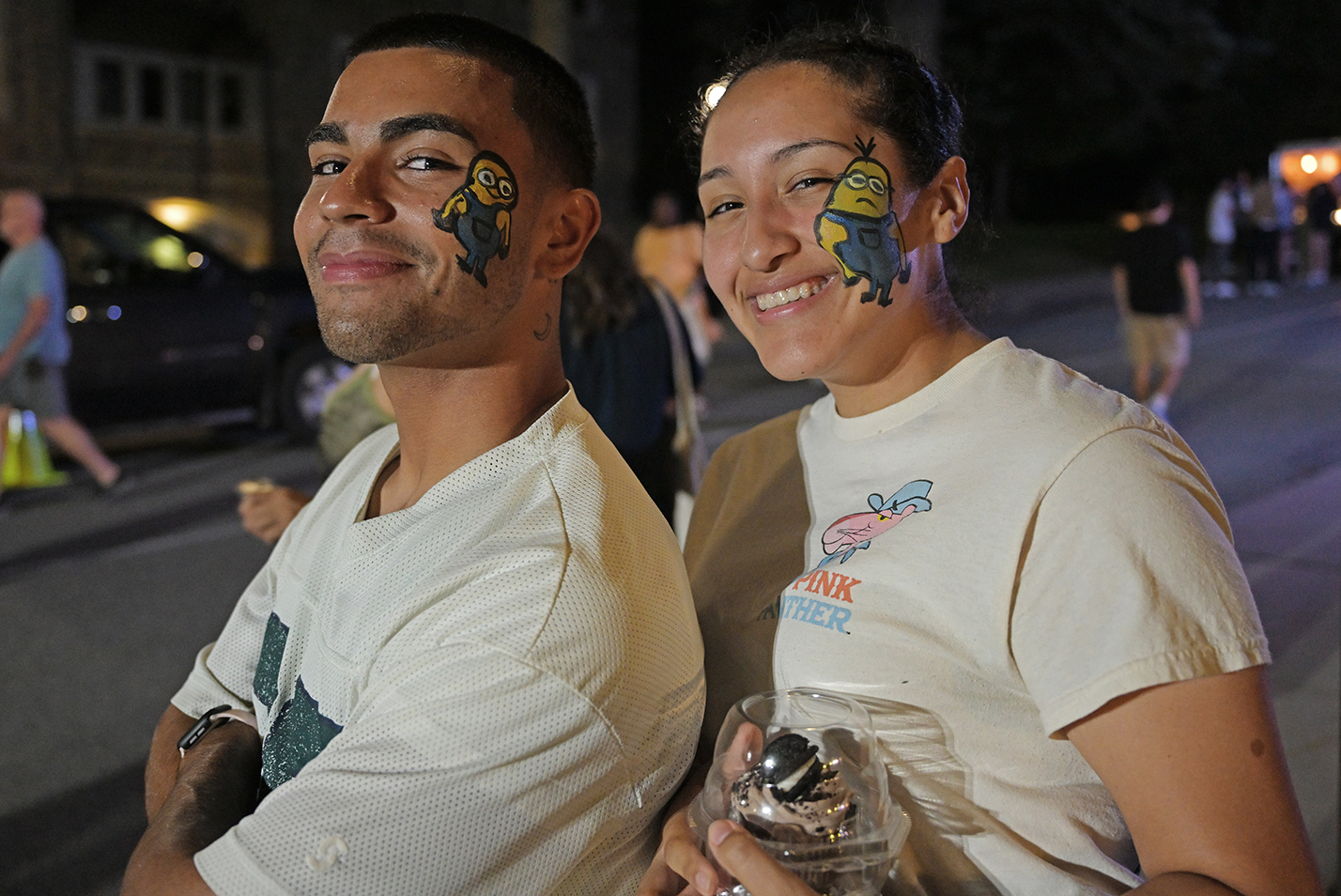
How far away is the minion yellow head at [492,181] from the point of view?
1.89 metres

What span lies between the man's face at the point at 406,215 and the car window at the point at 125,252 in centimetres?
881

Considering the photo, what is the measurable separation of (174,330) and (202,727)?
8.62 meters

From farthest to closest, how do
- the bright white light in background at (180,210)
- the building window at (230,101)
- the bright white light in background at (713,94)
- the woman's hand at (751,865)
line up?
the building window at (230,101) → the bright white light in background at (180,210) → the bright white light in background at (713,94) → the woman's hand at (751,865)

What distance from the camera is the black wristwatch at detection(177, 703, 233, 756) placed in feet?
6.64

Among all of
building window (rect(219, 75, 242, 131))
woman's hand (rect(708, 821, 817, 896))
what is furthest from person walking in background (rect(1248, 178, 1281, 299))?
woman's hand (rect(708, 821, 817, 896))

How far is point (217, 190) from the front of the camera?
74.8 feet

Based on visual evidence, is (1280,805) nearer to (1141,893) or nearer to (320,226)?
(1141,893)

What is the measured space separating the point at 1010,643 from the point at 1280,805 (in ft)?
1.23

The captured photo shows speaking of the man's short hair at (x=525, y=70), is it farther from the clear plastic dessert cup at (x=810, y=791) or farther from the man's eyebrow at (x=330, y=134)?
the clear plastic dessert cup at (x=810, y=791)

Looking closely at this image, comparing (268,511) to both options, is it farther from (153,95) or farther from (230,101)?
(230,101)

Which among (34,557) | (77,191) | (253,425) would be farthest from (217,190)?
(34,557)

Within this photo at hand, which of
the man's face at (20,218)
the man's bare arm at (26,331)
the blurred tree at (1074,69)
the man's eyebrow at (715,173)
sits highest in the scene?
the blurred tree at (1074,69)

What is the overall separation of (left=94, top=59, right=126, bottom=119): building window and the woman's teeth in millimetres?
22560

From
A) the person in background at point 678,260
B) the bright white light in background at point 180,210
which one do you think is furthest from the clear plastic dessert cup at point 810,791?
the bright white light in background at point 180,210
